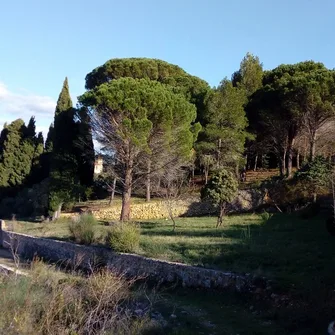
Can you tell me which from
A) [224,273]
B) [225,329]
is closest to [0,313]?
[225,329]

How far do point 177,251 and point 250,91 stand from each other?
2215 centimetres

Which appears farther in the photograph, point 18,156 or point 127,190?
point 18,156

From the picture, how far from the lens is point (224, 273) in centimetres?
1098

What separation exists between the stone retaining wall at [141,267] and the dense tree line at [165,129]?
5596 millimetres

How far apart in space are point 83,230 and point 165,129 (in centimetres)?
778

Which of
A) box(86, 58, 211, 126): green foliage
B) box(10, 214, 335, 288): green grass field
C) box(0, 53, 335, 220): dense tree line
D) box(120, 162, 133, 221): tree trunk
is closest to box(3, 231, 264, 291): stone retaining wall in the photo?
box(10, 214, 335, 288): green grass field

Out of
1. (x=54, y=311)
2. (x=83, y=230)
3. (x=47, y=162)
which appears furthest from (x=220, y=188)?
(x=47, y=162)

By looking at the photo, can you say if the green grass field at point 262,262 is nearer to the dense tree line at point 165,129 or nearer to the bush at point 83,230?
the bush at point 83,230

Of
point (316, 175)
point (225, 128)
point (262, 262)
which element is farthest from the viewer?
point (225, 128)

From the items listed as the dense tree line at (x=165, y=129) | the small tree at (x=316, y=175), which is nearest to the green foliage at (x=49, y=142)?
the dense tree line at (x=165, y=129)

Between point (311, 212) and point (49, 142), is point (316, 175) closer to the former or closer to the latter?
point (311, 212)

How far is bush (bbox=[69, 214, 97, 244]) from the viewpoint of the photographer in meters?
16.9

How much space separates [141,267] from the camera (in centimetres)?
1338

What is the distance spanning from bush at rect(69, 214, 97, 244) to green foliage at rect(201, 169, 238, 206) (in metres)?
5.06
